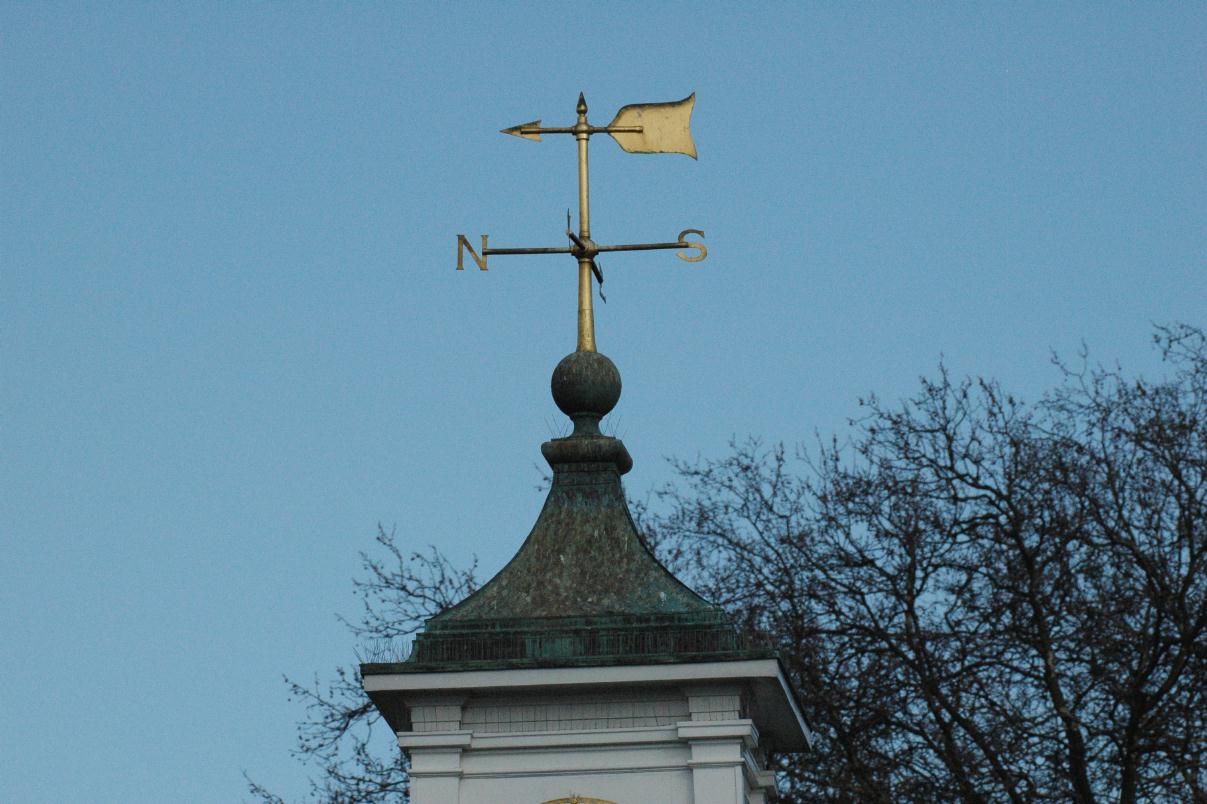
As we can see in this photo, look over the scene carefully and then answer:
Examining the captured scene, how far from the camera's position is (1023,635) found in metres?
22.8

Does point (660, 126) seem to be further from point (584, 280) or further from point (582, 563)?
point (582, 563)

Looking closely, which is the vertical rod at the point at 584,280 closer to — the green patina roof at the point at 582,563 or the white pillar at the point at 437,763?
the green patina roof at the point at 582,563

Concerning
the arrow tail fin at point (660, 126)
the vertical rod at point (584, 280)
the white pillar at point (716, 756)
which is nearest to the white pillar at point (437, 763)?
the white pillar at point (716, 756)

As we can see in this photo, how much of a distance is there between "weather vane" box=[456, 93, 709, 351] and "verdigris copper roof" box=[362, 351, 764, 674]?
0.38 meters

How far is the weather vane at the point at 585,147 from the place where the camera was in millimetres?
15398

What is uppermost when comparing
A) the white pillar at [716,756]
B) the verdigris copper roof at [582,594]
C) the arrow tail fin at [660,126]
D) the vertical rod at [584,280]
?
the arrow tail fin at [660,126]

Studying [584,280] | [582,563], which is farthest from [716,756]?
[584,280]

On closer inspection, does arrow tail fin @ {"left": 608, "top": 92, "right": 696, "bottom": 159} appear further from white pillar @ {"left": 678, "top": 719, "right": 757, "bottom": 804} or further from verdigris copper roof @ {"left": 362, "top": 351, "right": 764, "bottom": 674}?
white pillar @ {"left": 678, "top": 719, "right": 757, "bottom": 804}

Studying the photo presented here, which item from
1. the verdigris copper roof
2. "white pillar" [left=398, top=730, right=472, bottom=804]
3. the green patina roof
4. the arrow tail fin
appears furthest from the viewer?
the arrow tail fin

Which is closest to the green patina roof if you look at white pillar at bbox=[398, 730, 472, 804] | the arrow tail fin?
white pillar at bbox=[398, 730, 472, 804]

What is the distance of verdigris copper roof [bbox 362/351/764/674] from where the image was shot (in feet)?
46.2

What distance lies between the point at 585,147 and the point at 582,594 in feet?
9.69

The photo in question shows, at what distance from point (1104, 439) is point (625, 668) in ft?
34.7

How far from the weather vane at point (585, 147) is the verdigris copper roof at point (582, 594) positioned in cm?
38
